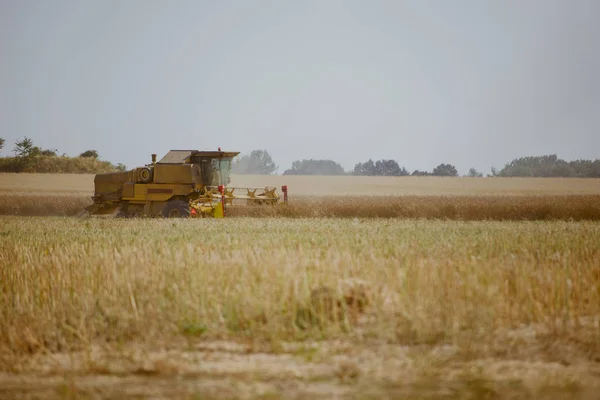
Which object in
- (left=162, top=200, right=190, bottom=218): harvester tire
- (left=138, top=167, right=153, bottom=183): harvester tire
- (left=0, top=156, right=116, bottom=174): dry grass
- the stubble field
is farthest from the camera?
(left=0, top=156, right=116, bottom=174): dry grass

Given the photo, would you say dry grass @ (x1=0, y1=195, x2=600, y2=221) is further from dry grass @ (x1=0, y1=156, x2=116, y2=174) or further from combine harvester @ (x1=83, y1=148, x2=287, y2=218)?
dry grass @ (x1=0, y1=156, x2=116, y2=174)

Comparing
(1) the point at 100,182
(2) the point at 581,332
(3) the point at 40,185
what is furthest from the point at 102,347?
(3) the point at 40,185

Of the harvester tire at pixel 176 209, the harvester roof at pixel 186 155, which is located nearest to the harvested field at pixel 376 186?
the harvester roof at pixel 186 155

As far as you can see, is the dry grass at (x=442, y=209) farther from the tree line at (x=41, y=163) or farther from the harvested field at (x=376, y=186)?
the tree line at (x=41, y=163)

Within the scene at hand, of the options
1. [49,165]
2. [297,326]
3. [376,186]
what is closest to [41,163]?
[49,165]

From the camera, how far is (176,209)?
20031 millimetres

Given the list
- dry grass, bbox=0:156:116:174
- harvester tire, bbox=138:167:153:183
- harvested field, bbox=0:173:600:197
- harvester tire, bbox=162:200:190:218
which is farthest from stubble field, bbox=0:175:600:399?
dry grass, bbox=0:156:116:174

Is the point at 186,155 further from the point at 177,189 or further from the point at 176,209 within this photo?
the point at 176,209

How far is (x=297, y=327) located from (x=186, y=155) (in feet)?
52.2

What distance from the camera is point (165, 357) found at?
198 inches

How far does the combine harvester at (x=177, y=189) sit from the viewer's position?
20.0m

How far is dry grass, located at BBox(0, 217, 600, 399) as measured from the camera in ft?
14.8

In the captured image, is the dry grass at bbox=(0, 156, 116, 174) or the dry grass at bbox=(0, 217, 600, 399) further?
the dry grass at bbox=(0, 156, 116, 174)

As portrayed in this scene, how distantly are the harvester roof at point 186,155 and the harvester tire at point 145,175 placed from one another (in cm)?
51
